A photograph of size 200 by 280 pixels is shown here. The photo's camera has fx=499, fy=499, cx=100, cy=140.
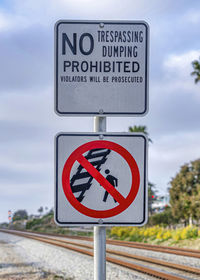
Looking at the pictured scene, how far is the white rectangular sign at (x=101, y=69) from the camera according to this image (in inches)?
126

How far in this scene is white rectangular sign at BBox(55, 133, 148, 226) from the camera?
10.0 feet

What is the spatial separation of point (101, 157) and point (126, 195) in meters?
0.28

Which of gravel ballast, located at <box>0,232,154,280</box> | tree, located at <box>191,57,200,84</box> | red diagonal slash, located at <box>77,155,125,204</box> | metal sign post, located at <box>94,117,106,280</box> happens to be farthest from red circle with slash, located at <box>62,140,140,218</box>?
tree, located at <box>191,57,200,84</box>

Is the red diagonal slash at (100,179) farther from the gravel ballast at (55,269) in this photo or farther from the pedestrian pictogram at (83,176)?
the gravel ballast at (55,269)

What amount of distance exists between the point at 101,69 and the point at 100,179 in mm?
711

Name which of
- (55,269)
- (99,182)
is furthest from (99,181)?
(55,269)

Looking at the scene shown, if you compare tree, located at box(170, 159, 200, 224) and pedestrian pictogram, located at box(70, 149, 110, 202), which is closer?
pedestrian pictogram, located at box(70, 149, 110, 202)

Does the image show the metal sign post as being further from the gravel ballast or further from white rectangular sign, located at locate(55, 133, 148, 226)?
the gravel ballast

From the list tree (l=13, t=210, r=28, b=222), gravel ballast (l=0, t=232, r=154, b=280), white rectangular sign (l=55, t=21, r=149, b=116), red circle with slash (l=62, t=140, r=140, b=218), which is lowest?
tree (l=13, t=210, r=28, b=222)

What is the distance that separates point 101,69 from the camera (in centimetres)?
321

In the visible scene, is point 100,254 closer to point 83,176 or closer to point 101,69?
point 83,176

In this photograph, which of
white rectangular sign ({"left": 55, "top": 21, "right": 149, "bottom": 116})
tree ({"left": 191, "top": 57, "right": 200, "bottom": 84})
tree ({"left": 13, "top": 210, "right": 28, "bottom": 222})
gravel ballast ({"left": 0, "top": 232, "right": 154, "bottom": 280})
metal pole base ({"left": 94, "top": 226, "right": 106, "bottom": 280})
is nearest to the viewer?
metal pole base ({"left": 94, "top": 226, "right": 106, "bottom": 280})

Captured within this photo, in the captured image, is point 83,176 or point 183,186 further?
point 183,186

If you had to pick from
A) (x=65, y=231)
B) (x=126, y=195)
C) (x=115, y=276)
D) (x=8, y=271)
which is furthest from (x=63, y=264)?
(x=65, y=231)
